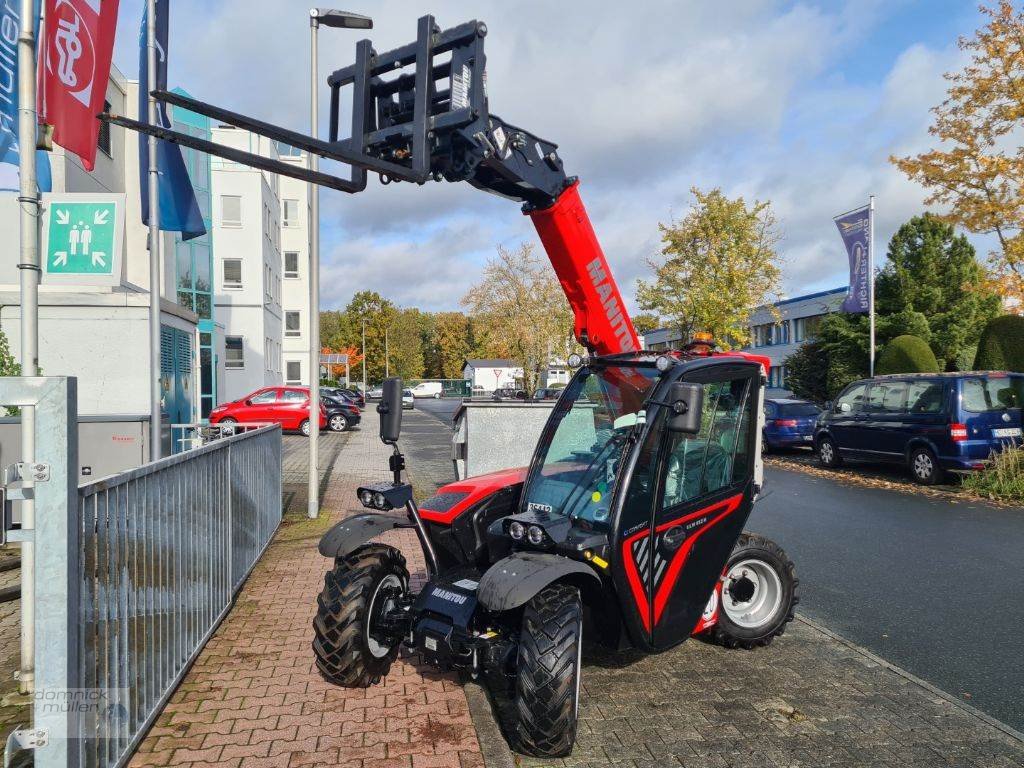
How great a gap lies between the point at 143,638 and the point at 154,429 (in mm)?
4913

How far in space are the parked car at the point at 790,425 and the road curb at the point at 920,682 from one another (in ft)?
47.0

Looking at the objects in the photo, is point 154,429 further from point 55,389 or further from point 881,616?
point 881,616

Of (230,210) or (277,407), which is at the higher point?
(230,210)

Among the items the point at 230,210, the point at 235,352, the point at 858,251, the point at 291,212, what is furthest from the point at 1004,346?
the point at 291,212

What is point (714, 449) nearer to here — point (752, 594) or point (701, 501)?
point (701, 501)

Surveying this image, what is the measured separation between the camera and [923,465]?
1360 centimetres

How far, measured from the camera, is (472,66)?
421 centimetres

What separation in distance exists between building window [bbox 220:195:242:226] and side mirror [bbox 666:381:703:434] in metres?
36.3

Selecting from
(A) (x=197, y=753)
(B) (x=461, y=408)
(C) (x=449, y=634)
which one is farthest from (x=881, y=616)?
(B) (x=461, y=408)

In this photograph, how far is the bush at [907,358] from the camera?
25.3 m

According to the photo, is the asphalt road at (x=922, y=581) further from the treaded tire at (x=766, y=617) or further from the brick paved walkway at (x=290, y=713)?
the brick paved walkway at (x=290, y=713)

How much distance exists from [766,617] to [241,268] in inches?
1373

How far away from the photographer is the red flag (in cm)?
618

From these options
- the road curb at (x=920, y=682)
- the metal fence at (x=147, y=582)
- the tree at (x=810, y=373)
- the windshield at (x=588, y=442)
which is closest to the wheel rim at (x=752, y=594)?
the road curb at (x=920, y=682)
